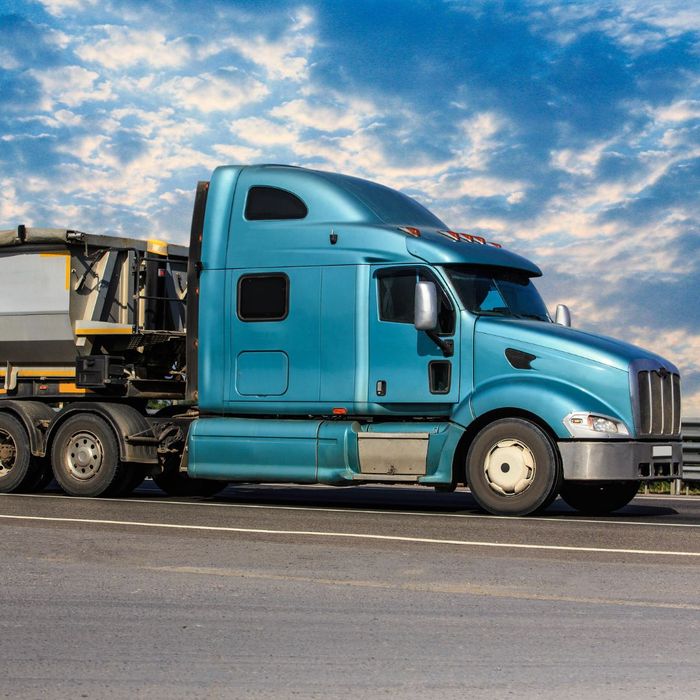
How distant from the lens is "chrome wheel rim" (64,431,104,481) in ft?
50.4

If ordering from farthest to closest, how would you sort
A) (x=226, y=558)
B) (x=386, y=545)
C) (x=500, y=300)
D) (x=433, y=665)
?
(x=500, y=300)
(x=386, y=545)
(x=226, y=558)
(x=433, y=665)

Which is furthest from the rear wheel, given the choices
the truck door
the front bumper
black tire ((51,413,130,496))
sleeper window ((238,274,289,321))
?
the front bumper

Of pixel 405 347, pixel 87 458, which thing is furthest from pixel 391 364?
pixel 87 458

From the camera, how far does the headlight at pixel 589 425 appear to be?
1241 cm

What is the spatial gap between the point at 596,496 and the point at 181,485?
5865mm

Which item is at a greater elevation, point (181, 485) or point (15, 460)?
point (15, 460)

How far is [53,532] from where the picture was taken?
437 inches

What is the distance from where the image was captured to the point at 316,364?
1387cm

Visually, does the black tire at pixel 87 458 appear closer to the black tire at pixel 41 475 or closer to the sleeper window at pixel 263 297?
the black tire at pixel 41 475

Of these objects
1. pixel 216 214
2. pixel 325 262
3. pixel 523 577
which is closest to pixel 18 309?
pixel 216 214

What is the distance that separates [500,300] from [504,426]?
5.40ft

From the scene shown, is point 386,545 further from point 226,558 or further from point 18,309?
point 18,309

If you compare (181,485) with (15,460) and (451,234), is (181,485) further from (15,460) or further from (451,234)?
(451,234)

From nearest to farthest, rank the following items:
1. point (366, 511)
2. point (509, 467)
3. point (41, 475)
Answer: point (509, 467) < point (366, 511) < point (41, 475)
